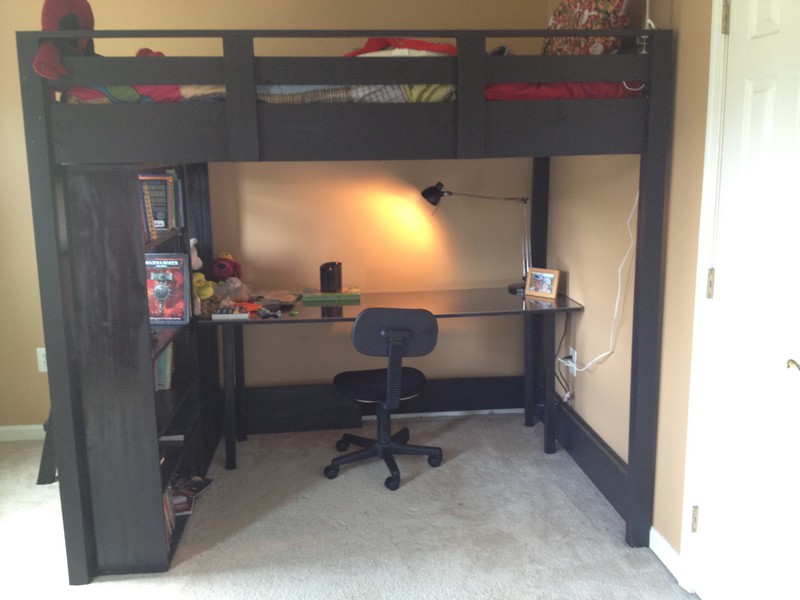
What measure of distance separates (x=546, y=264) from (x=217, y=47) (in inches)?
76.0

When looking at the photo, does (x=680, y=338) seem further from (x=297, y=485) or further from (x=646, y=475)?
(x=297, y=485)

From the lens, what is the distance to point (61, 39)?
2.28 metres

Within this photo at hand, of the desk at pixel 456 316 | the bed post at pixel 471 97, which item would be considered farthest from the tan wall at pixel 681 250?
the desk at pixel 456 316

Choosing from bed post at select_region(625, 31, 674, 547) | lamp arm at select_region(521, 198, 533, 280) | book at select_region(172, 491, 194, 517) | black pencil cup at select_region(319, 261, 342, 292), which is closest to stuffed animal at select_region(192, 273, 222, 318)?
black pencil cup at select_region(319, 261, 342, 292)

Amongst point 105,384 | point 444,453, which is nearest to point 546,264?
point 444,453

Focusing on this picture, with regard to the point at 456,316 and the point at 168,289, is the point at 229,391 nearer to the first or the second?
the point at 168,289

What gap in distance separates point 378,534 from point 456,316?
975 millimetres

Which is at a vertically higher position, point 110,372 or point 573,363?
point 110,372

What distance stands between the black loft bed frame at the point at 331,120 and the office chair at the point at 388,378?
0.79 m

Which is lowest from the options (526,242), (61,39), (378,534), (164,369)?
(378,534)

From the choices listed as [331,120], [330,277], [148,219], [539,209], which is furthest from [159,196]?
[539,209]

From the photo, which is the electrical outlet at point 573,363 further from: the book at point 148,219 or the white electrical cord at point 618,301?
the book at point 148,219

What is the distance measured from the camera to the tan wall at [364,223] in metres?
3.22

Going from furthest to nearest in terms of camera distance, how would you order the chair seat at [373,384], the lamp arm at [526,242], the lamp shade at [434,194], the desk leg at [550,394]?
1. the lamp arm at [526,242]
2. the lamp shade at [434,194]
3. the desk leg at [550,394]
4. the chair seat at [373,384]
